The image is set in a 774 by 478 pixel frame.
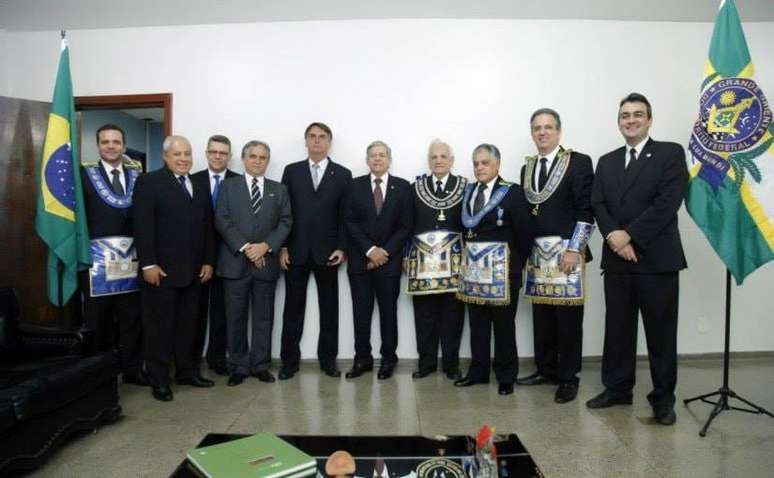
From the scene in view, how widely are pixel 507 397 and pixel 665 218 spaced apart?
1449 mm

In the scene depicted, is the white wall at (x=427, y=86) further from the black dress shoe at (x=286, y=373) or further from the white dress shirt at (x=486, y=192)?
the white dress shirt at (x=486, y=192)

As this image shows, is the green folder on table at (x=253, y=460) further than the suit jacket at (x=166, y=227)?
No

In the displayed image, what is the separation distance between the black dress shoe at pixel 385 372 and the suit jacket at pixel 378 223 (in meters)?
0.70

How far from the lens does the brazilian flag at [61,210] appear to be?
9.29ft

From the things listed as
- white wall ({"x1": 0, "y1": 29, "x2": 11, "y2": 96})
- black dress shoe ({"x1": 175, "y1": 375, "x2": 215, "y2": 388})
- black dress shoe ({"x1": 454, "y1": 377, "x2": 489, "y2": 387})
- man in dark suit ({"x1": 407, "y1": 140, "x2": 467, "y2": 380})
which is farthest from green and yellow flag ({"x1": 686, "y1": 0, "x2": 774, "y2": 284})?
white wall ({"x1": 0, "y1": 29, "x2": 11, "y2": 96})

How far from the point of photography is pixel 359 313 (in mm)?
3428

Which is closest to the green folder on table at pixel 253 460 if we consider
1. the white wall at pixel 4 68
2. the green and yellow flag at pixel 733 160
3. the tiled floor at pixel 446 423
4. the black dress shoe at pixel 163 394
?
the tiled floor at pixel 446 423

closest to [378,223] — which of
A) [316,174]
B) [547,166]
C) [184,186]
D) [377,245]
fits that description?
[377,245]

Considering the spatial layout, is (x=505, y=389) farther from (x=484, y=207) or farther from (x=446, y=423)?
(x=484, y=207)

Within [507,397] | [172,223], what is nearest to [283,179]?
[172,223]

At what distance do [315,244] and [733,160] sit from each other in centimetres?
264

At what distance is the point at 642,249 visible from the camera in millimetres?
2602

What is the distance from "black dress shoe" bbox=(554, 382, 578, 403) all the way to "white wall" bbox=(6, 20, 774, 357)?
2.91 feet

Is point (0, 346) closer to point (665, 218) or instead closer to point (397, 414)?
point (397, 414)
